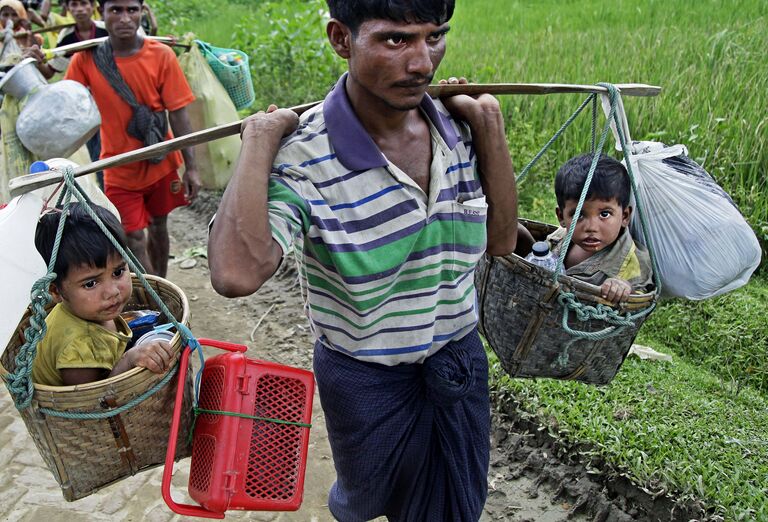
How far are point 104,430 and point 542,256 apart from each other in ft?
4.53

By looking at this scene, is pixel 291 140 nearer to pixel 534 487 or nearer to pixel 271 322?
pixel 534 487

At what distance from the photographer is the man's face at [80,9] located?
4802 millimetres

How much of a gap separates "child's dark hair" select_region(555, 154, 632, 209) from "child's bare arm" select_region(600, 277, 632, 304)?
385 mm

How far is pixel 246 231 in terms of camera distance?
4.92 feet

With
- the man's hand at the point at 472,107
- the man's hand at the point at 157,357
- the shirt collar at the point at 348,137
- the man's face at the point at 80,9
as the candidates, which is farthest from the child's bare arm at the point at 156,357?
the man's face at the point at 80,9

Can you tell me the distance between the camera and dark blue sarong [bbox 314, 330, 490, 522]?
6.17 feet

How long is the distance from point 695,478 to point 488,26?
226 inches

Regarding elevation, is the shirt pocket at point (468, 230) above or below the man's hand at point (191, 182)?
above

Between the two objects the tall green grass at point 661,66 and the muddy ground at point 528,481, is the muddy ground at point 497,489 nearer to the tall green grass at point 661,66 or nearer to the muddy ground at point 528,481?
the muddy ground at point 528,481

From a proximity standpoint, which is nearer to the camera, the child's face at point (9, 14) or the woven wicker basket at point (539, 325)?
the woven wicker basket at point (539, 325)

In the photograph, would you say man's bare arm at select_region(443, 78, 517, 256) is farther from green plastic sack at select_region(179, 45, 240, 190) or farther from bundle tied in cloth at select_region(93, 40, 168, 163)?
green plastic sack at select_region(179, 45, 240, 190)

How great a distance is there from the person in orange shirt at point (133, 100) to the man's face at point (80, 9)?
1.29m

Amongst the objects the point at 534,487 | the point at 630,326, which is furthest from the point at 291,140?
the point at 534,487

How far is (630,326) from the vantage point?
7.02ft
